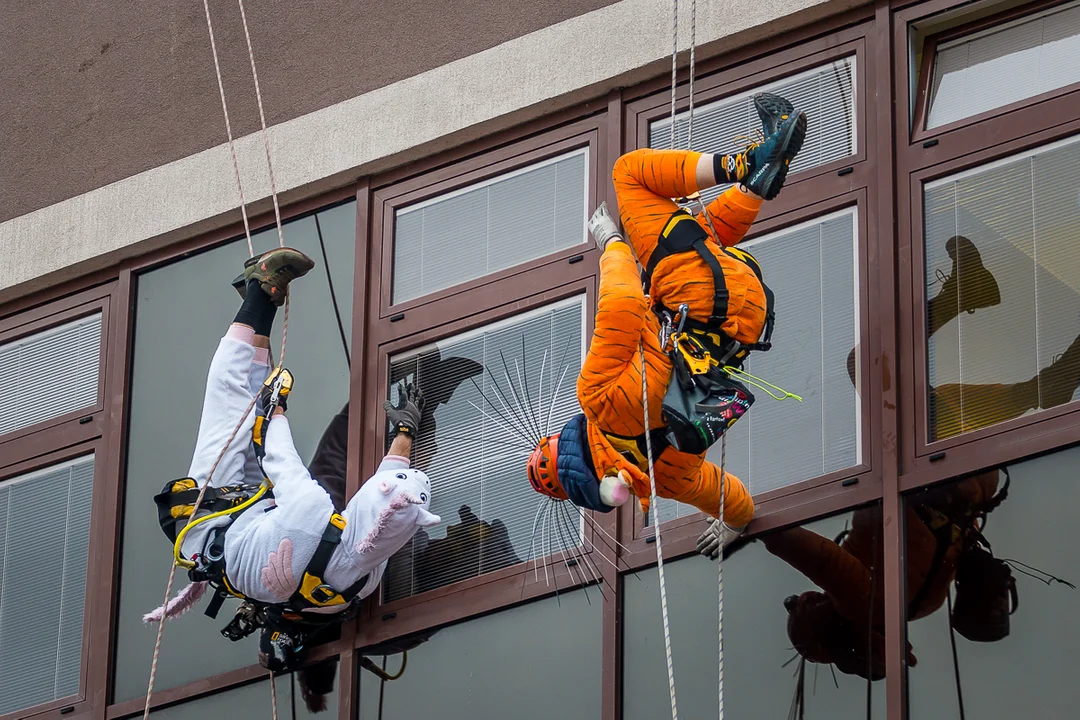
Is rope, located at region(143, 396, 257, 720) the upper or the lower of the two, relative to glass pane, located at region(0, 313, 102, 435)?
lower

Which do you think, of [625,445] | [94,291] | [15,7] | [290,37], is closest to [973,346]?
[625,445]

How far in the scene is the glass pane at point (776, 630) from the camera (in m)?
7.96

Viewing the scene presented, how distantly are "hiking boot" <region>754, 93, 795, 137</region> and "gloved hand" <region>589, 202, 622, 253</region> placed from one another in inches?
27.1

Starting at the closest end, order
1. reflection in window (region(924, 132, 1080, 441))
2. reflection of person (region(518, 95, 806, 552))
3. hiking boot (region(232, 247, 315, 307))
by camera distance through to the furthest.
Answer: reflection of person (region(518, 95, 806, 552)) → reflection in window (region(924, 132, 1080, 441)) → hiking boot (region(232, 247, 315, 307))

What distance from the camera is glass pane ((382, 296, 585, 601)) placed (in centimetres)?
895

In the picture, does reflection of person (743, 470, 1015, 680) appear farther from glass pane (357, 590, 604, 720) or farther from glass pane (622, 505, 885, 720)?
glass pane (357, 590, 604, 720)

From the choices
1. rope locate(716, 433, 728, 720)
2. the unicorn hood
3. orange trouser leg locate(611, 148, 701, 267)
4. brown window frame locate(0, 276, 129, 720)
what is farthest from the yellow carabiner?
orange trouser leg locate(611, 148, 701, 267)

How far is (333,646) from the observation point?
915cm

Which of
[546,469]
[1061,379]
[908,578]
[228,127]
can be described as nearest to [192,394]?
[228,127]

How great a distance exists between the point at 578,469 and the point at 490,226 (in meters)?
2.06

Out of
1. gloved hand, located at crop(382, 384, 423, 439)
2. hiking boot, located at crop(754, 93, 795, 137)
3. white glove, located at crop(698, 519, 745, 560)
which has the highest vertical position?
hiking boot, located at crop(754, 93, 795, 137)

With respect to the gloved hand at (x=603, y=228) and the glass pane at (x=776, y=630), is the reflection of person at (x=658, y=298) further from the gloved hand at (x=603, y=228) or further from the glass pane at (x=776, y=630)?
the glass pane at (x=776, y=630)

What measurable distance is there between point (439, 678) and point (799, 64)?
9.81 feet

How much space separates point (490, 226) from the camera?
955cm
